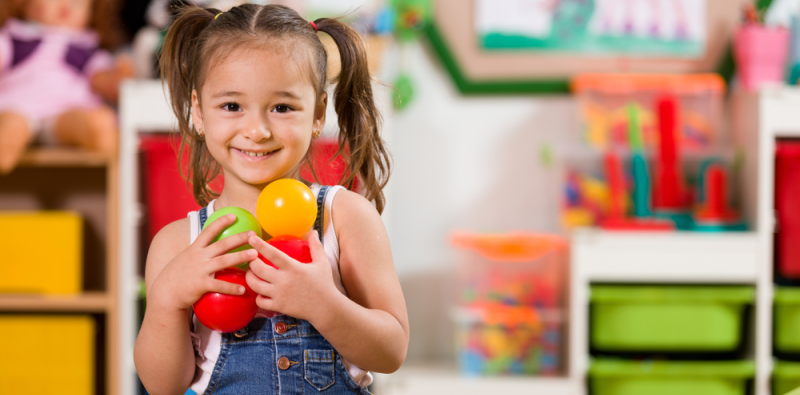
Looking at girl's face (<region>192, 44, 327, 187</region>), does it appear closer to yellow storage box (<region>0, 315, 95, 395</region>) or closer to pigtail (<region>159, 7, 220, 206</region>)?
pigtail (<region>159, 7, 220, 206</region>)

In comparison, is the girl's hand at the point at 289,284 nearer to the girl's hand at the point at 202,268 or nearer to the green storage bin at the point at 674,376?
the girl's hand at the point at 202,268

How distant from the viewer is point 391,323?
590 mm

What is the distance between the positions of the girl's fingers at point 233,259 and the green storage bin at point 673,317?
120 centimetres

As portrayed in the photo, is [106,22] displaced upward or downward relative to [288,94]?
upward

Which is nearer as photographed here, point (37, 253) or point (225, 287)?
point (225, 287)

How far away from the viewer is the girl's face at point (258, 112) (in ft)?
1.91

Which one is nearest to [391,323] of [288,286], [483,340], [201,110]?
[288,286]

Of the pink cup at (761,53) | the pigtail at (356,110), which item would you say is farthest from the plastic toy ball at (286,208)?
the pink cup at (761,53)

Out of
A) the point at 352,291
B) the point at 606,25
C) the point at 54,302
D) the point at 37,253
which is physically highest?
the point at 606,25

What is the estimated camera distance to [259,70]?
0.58 metres

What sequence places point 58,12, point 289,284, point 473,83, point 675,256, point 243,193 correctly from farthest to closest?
point 473,83 → point 58,12 → point 675,256 → point 243,193 → point 289,284

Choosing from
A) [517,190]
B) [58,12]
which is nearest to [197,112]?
[58,12]

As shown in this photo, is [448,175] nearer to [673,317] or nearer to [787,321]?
[673,317]

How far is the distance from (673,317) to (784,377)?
294 millimetres
